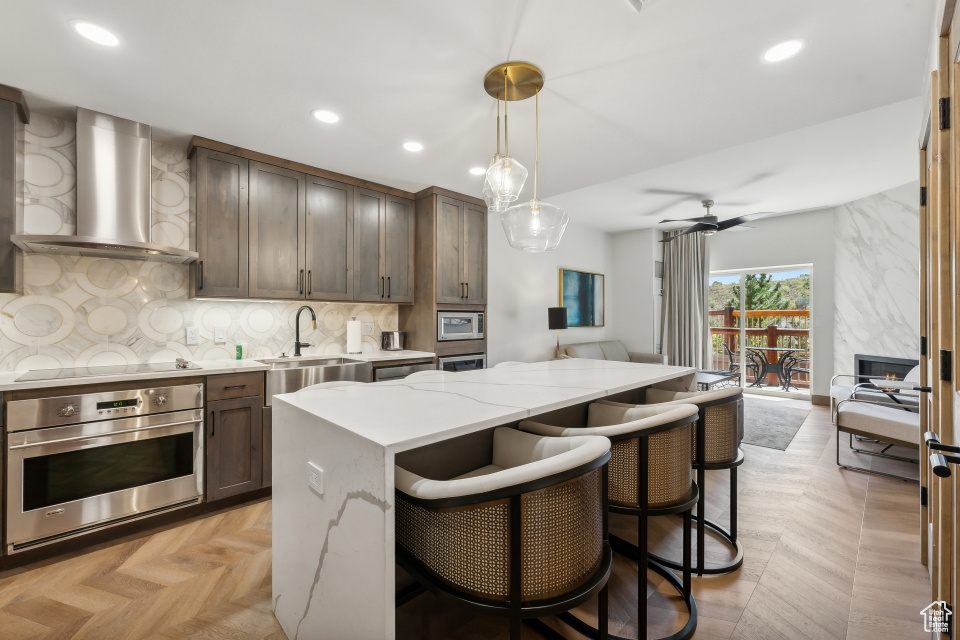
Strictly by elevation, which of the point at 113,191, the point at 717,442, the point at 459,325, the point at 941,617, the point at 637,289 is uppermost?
the point at 113,191

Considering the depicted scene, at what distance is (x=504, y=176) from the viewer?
82.8 inches

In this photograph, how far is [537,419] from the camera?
2.08m

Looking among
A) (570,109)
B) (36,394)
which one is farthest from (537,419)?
(36,394)

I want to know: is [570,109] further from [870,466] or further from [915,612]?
[870,466]

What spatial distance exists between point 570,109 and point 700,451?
203 centimetres

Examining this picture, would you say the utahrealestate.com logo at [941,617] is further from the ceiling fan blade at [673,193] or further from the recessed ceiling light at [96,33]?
the ceiling fan blade at [673,193]

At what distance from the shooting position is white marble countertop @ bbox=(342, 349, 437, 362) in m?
3.36

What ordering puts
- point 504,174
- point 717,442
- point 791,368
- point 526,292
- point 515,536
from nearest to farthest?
point 515,536
point 717,442
point 504,174
point 526,292
point 791,368

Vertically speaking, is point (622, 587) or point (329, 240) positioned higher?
point (329, 240)

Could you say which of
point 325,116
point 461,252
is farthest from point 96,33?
point 461,252

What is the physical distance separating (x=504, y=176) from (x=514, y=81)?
20.7 inches

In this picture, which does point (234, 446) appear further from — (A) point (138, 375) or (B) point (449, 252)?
(B) point (449, 252)

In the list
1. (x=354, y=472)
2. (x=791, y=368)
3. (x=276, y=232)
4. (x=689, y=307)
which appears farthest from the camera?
(x=689, y=307)

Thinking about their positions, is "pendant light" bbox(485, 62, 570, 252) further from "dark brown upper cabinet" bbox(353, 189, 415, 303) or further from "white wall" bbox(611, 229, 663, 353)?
"white wall" bbox(611, 229, 663, 353)
